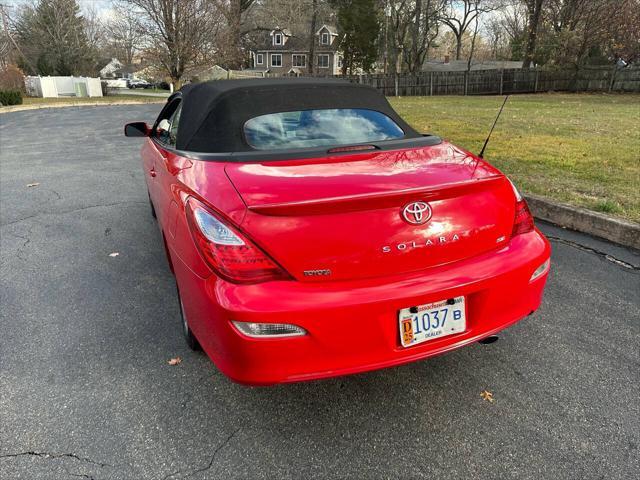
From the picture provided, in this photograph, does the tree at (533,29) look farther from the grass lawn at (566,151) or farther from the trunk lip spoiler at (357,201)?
the trunk lip spoiler at (357,201)

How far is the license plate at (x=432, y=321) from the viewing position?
1.98m

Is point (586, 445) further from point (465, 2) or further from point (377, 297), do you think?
point (465, 2)

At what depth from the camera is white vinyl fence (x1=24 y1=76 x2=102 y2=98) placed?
35.6m

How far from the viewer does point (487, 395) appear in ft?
7.72

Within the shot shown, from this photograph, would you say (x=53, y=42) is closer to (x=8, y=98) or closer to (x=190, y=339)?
(x=8, y=98)

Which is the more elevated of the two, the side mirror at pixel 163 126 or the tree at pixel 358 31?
the tree at pixel 358 31

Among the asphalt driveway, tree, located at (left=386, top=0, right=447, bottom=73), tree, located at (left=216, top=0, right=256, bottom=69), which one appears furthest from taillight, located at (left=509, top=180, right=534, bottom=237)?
tree, located at (left=386, top=0, right=447, bottom=73)

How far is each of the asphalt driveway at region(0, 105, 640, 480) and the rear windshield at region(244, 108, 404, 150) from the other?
1333 mm

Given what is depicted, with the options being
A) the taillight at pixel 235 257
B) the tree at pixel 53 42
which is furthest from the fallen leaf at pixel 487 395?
the tree at pixel 53 42

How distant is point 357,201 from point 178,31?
35.8 metres

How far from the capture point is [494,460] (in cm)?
197

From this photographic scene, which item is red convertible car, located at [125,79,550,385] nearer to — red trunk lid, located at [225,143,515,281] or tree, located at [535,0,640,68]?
red trunk lid, located at [225,143,515,281]

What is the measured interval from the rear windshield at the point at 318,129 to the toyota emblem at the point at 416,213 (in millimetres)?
934

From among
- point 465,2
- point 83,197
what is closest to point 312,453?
point 83,197
